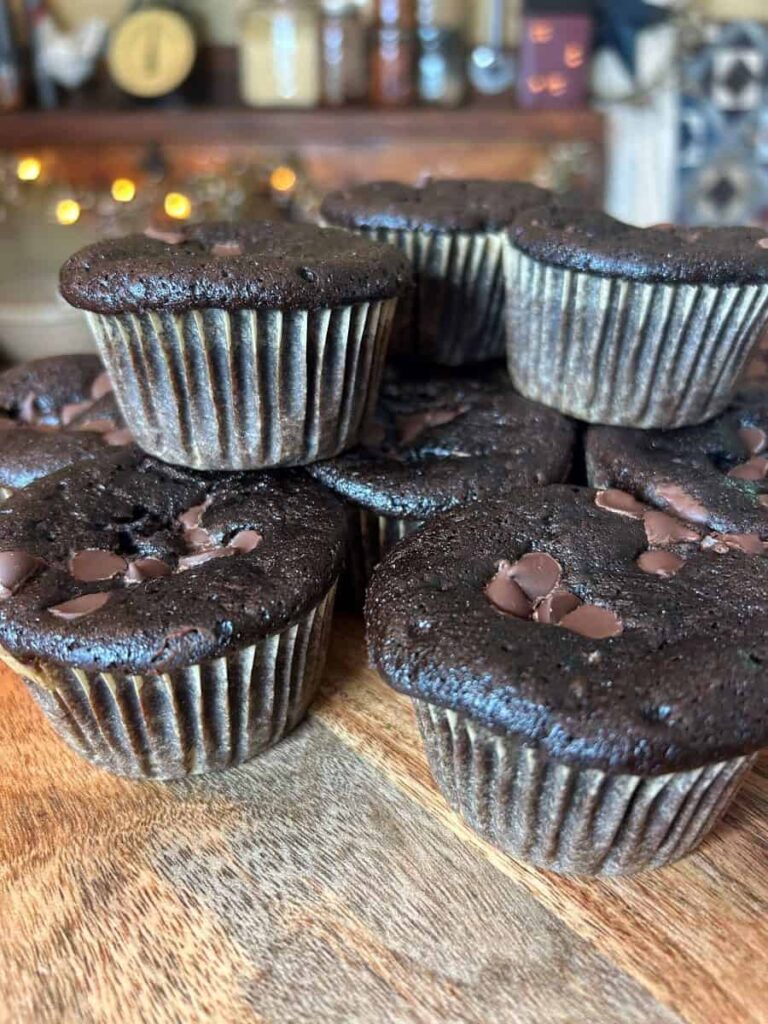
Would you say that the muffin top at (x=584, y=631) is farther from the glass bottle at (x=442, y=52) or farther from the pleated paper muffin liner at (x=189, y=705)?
the glass bottle at (x=442, y=52)

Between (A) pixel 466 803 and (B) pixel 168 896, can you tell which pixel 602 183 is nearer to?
(A) pixel 466 803

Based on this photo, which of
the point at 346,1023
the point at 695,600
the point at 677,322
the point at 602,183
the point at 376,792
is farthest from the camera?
the point at 602,183

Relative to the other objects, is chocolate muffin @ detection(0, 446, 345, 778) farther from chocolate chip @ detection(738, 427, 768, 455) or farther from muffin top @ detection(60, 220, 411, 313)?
chocolate chip @ detection(738, 427, 768, 455)

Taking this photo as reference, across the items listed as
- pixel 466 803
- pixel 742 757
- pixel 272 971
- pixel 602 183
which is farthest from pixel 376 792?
pixel 602 183

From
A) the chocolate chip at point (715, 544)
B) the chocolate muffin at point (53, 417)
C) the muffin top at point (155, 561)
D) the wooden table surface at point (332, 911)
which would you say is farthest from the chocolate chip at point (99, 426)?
the chocolate chip at point (715, 544)

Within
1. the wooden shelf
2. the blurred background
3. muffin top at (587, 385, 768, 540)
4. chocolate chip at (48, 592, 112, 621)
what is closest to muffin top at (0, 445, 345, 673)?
chocolate chip at (48, 592, 112, 621)

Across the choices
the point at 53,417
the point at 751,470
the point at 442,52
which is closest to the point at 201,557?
the point at 53,417

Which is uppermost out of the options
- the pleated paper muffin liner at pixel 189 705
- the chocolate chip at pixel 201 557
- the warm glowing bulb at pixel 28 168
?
the warm glowing bulb at pixel 28 168
